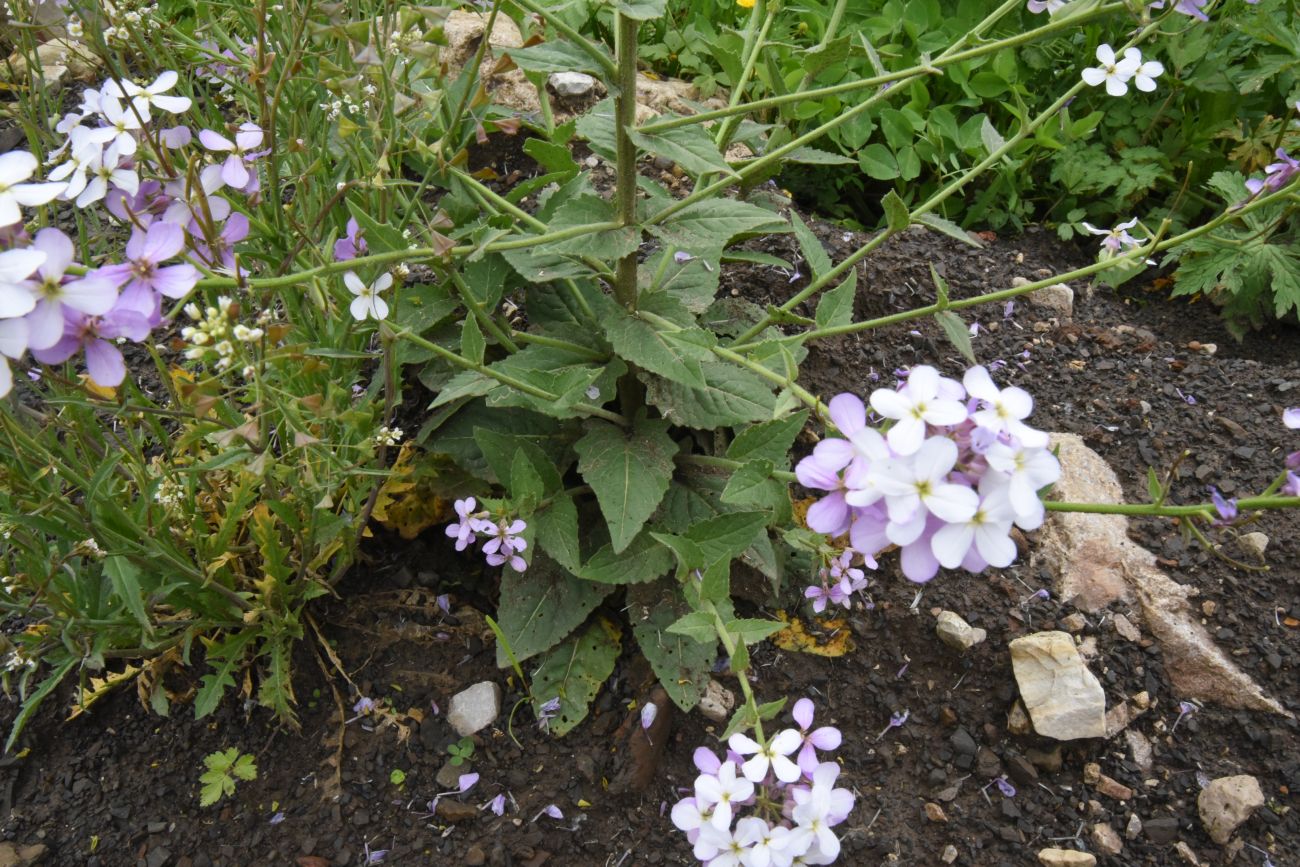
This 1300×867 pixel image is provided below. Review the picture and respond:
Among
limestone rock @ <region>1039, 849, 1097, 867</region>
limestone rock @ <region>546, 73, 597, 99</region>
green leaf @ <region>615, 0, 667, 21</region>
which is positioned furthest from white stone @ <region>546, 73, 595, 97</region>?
limestone rock @ <region>1039, 849, 1097, 867</region>

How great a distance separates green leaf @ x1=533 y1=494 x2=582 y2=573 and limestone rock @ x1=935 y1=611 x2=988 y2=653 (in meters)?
0.89

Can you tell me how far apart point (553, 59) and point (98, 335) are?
3.07ft

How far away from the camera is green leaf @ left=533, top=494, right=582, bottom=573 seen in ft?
6.57

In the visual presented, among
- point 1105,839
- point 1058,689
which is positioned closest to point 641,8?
point 1058,689

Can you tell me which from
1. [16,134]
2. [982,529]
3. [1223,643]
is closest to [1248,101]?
[1223,643]

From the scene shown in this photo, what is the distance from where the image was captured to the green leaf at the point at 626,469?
1.95 m

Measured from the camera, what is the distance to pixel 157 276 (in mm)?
1271

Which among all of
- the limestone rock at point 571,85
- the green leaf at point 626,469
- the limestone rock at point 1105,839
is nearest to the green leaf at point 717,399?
the green leaf at point 626,469

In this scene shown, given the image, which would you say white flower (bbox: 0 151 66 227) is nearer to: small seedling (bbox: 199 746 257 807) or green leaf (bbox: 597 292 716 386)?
green leaf (bbox: 597 292 716 386)

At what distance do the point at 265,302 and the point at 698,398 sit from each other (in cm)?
121

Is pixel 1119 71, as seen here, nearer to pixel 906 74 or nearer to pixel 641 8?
pixel 906 74

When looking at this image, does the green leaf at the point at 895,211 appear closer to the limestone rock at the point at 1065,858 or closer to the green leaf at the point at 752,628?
the green leaf at the point at 752,628

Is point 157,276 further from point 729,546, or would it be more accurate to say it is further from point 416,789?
point 416,789

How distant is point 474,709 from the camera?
2.16 m
